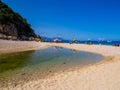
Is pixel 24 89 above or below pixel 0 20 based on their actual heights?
below

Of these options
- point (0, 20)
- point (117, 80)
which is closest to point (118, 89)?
point (117, 80)

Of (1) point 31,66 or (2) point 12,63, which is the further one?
(2) point 12,63

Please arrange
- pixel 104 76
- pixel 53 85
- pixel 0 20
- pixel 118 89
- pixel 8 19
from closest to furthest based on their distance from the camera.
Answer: pixel 118 89
pixel 53 85
pixel 104 76
pixel 0 20
pixel 8 19

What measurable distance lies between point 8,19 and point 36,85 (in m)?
72.6

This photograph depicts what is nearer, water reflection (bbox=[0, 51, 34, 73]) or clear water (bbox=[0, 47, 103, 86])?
clear water (bbox=[0, 47, 103, 86])

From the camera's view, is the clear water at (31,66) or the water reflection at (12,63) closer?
the clear water at (31,66)

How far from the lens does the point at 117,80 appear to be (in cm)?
1139

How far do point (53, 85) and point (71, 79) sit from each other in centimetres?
164

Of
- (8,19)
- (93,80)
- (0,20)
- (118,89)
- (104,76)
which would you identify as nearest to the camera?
(118,89)

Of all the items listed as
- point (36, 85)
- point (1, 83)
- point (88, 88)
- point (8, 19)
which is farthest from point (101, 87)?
point (8, 19)

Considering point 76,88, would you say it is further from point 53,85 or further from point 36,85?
point 36,85

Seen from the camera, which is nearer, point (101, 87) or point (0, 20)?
point (101, 87)

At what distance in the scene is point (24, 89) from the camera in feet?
33.3

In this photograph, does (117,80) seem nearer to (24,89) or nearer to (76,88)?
(76,88)
